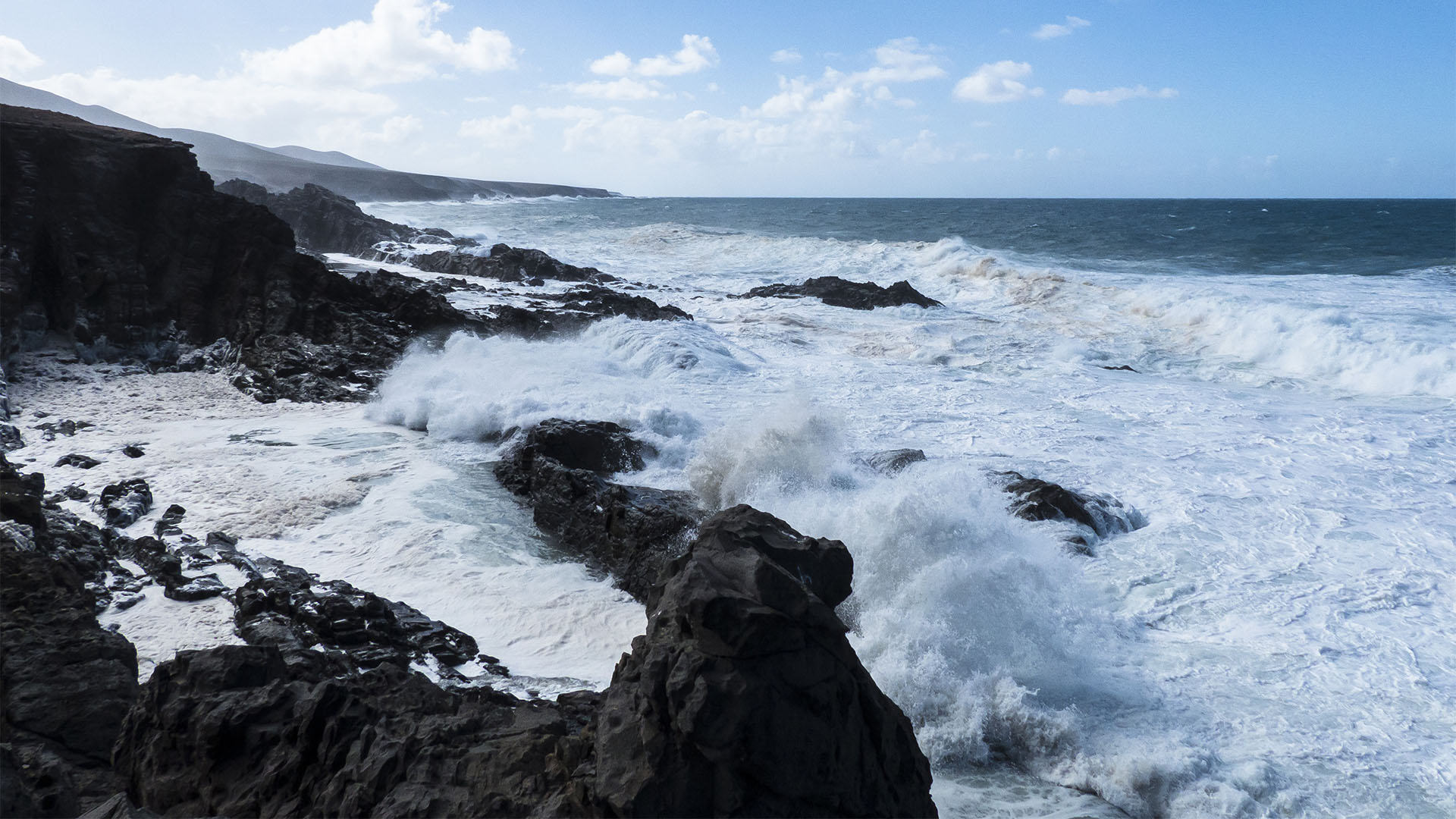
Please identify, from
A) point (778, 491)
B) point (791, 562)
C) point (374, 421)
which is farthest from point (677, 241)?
point (791, 562)

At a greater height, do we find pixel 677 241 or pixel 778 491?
pixel 677 241

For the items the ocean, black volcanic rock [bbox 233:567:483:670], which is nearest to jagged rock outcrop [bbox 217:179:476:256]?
the ocean

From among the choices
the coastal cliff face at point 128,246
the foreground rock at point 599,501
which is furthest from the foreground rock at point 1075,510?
the coastal cliff face at point 128,246

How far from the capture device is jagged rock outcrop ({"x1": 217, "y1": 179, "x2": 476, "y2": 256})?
31.0 metres

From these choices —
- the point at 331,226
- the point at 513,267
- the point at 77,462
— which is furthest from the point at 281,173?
the point at 77,462

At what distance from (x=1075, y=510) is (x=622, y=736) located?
566 cm

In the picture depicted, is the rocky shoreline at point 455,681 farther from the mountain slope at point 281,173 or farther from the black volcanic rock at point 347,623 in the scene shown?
the mountain slope at point 281,173

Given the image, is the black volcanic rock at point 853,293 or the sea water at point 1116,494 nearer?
the sea water at point 1116,494

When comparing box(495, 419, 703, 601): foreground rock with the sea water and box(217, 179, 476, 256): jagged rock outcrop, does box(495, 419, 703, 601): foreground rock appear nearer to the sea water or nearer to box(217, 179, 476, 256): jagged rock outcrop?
the sea water

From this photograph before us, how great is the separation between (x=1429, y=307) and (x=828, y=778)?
2232cm

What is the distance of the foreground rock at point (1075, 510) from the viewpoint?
299 inches

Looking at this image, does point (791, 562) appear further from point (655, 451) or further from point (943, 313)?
point (943, 313)

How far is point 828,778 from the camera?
126 inches

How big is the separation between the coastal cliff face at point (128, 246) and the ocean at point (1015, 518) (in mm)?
1840
